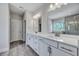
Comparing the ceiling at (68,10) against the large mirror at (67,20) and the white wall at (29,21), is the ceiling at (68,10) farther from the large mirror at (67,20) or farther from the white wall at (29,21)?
the white wall at (29,21)

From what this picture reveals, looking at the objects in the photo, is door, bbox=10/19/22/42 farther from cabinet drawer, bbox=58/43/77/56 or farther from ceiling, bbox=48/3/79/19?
cabinet drawer, bbox=58/43/77/56

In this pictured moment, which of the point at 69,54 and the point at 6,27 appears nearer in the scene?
the point at 69,54

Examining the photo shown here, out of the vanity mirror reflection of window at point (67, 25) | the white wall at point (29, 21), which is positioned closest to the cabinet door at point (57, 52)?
the vanity mirror reflection of window at point (67, 25)

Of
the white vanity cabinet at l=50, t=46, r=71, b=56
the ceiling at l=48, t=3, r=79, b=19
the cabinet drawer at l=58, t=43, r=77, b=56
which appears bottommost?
the white vanity cabinet at l=50, t=46, r=71, b=56

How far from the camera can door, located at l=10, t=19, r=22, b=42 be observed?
22.4 ft

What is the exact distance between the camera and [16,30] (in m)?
7.12

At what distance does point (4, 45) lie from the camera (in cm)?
379

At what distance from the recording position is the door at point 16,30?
22.4ft

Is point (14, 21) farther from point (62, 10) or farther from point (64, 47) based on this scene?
point (64, 47)

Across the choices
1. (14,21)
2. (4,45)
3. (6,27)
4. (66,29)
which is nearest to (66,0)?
(66,29)

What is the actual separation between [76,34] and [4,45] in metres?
3.14

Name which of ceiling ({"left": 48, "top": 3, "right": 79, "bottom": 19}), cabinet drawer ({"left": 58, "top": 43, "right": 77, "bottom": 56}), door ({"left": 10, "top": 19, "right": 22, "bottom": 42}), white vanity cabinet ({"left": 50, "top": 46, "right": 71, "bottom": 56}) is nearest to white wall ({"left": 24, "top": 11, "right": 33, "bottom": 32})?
door ({"left": 10, "top": 19, "right": 22, "bottom": 42})

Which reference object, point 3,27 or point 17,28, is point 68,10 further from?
point 17,28

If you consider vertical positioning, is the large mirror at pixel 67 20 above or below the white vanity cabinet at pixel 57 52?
above
